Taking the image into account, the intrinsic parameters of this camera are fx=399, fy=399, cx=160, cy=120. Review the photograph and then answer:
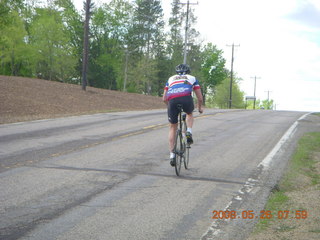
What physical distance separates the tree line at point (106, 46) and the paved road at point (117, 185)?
36.9m

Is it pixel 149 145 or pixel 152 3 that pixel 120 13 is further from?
pixel 149 145

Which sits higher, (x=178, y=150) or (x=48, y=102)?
(x=48, y=102)

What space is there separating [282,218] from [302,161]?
454 cm

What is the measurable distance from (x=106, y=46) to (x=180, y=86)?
56875 millimetres

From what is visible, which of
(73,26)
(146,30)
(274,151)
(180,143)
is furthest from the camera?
(146,30)

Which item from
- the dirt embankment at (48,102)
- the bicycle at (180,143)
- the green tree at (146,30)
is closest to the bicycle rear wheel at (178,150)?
the bicycle at (180,143)

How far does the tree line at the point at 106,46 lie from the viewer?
156ft

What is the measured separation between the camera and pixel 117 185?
6.52 meters

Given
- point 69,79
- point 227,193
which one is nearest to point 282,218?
point 227,193

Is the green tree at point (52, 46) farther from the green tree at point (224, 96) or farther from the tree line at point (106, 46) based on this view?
the green tree at point (224, 96)

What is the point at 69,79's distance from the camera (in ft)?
206

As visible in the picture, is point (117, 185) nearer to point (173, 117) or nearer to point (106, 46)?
point (173, 117)

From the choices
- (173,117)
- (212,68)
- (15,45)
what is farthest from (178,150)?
(212,68)
